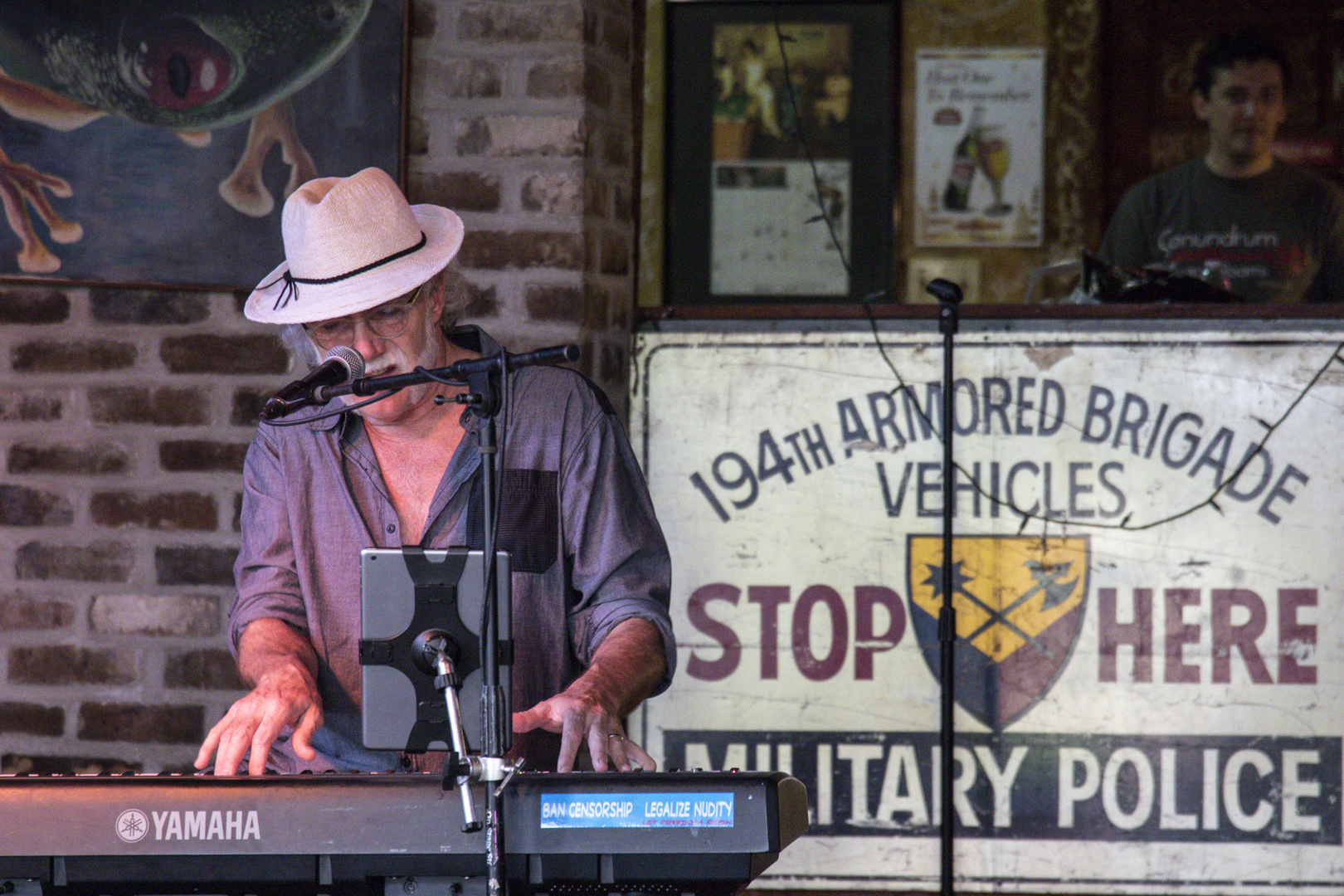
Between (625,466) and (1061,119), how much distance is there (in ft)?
11.1

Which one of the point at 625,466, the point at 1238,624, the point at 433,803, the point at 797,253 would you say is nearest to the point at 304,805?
the point at 433,803

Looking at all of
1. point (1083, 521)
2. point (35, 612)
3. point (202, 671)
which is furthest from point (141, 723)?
point (1083, 521)

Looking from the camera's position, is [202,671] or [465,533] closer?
[465,533]

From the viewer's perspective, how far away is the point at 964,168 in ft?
16.8

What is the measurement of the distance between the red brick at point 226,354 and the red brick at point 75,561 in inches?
15.0

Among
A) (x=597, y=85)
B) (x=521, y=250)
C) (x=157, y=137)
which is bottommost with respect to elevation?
(x=521, y=250)

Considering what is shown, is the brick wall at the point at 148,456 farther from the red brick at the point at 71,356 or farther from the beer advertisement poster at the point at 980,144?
the beer advertisement poster at the point at 980,144

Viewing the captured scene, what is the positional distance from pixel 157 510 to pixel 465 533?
1.00 metres

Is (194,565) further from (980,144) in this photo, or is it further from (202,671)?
(980,144)

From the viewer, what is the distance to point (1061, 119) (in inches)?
200

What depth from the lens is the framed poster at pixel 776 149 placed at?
5.18 metres

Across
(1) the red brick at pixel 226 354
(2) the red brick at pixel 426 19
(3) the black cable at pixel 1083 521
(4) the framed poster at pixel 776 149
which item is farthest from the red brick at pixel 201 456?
(4) the framed poster at pixel 776 149

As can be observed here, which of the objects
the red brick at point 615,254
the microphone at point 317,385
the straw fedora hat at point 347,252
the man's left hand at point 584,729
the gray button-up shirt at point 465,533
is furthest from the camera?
the red brick at point 615,254

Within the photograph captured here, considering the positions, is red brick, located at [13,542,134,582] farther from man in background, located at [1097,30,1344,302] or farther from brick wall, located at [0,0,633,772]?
man in background, located at [1097,30,1344,302]
